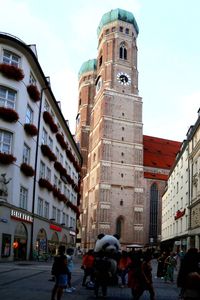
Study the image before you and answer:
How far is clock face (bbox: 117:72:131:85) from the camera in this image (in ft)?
303

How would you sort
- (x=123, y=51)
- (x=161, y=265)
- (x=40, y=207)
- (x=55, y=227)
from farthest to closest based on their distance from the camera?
(x=123, y=51), (x=55, y=227), (x=40, y=207), (x=161, y=265)

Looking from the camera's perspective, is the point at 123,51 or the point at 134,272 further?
the point at 123,51

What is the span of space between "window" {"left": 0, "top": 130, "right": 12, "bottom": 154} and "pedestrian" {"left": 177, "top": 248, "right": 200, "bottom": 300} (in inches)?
906

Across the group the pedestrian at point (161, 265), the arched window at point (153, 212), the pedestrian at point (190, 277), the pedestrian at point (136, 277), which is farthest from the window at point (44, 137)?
the arched window at point (153, 212)

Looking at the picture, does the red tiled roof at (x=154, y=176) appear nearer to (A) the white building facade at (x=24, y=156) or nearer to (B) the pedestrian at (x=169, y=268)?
(A) the white building facade at (x=24, y=156)

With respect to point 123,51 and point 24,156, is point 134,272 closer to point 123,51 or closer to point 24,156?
point 24,156

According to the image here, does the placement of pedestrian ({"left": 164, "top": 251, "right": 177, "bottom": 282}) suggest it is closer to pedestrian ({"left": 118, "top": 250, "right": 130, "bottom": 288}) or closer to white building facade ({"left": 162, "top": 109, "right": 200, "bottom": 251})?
pedestrian ({"left": 118, "top": 250, "right": 130, "bottom": 288})

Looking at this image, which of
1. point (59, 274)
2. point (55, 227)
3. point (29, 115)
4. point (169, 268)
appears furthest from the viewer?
point (55, 227)

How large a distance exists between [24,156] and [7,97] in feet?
15.8

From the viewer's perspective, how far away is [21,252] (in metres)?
33.4

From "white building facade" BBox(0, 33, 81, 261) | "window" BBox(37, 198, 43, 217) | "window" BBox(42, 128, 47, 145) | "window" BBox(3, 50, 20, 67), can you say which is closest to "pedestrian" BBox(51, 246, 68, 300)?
"white building facade" BBox(0, 33, 81, 261)

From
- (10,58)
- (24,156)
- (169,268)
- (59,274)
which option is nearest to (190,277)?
(59,274)

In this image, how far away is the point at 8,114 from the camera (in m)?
29.2

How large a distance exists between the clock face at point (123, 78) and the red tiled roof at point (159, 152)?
59.9ft
